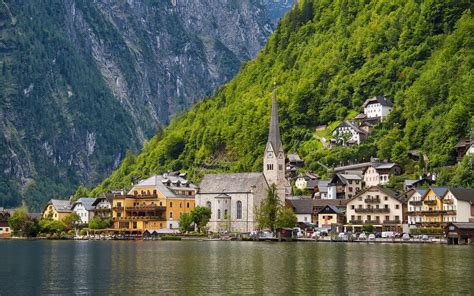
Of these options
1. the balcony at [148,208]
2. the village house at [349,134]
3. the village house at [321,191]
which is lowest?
the balcony at [148,208]

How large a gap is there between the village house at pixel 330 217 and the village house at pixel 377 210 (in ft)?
5.41

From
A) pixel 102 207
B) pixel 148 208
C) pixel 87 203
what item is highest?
pixel 87 203

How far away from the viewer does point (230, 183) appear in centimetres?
16612

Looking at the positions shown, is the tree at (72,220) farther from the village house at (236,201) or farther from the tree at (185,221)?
the tree at (185,221)

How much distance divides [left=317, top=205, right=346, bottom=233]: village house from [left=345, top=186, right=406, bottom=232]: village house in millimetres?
1650

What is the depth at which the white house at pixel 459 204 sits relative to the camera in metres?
131

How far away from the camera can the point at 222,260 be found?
287 feet

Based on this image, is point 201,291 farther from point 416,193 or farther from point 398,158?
point 398,158

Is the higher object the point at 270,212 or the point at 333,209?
the point at 333,209

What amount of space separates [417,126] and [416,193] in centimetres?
3702

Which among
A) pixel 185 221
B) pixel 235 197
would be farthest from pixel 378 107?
pixel 185 221

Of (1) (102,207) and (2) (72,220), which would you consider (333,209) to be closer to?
(1) (102,207)

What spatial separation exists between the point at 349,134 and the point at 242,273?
399ft

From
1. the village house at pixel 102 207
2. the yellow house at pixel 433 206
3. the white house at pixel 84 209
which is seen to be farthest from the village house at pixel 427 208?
the white house at pixel 84 209
